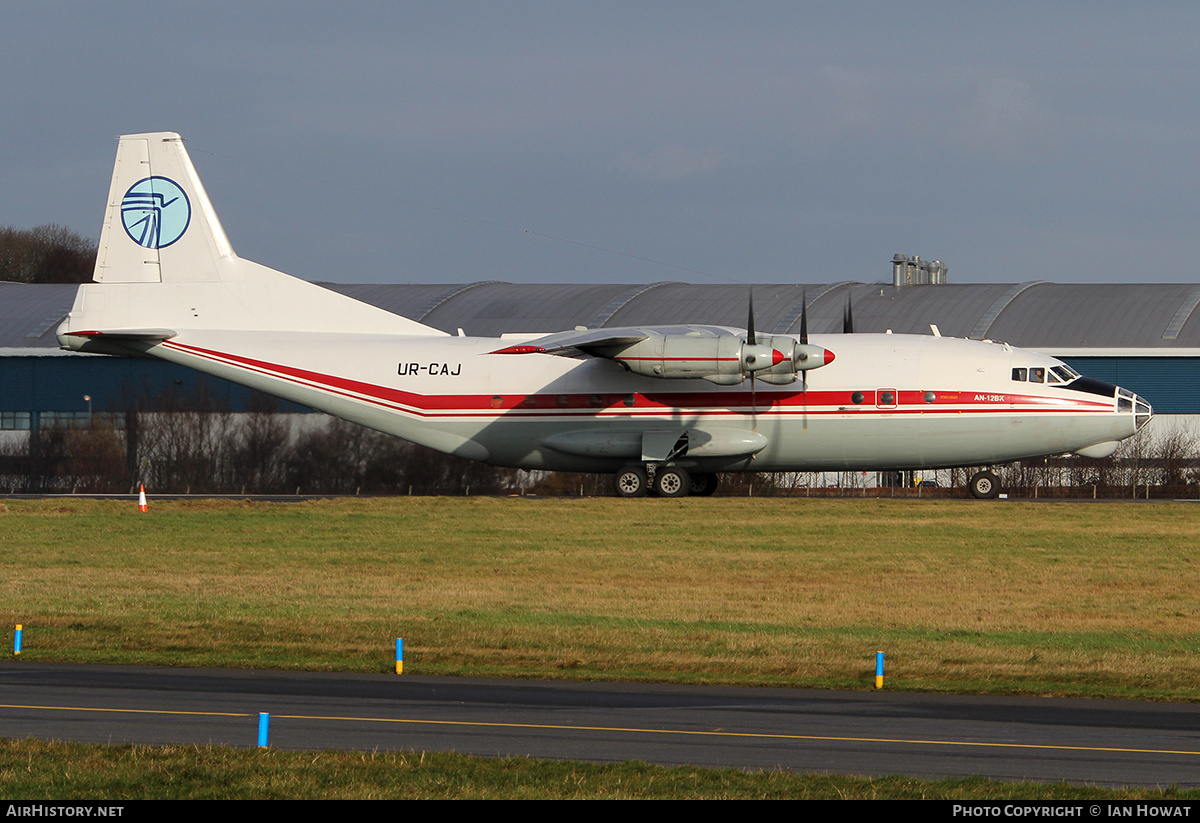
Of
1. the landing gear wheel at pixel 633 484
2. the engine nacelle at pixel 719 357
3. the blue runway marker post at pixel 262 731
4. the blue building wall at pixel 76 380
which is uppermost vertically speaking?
the blue building wall at pixel 76 380

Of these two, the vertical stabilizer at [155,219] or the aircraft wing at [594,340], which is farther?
the vertical stabilizer at [155,219]

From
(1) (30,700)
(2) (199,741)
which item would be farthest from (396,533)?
(2) (199,741)

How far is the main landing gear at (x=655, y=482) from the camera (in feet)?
123

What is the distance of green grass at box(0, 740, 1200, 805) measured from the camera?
10.1 metres

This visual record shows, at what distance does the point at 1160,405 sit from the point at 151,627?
46606 mm

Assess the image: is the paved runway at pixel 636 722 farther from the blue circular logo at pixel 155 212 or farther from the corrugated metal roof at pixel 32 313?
the corrugated metal roof at pixel 32 313

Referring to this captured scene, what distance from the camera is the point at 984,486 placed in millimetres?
38594

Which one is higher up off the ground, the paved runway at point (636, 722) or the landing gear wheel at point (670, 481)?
the landing gear wheel at point (670, 481)

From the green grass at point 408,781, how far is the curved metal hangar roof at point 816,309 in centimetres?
4964

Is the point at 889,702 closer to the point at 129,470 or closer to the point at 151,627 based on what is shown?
the point at 151,627

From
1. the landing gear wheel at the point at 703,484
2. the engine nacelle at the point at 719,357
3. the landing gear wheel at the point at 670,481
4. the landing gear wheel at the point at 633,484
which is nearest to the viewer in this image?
the engine nacelle at the point at 719,357

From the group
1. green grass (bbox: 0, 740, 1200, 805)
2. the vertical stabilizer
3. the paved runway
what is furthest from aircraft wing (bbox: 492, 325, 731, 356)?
green grass (bbox: 0, 740, 1200, 805)

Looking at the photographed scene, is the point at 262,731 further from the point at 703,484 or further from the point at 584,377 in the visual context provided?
the point at 703,484

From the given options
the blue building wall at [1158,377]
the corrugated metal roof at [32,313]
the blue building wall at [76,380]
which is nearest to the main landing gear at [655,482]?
the blue building wall at [76,380]
